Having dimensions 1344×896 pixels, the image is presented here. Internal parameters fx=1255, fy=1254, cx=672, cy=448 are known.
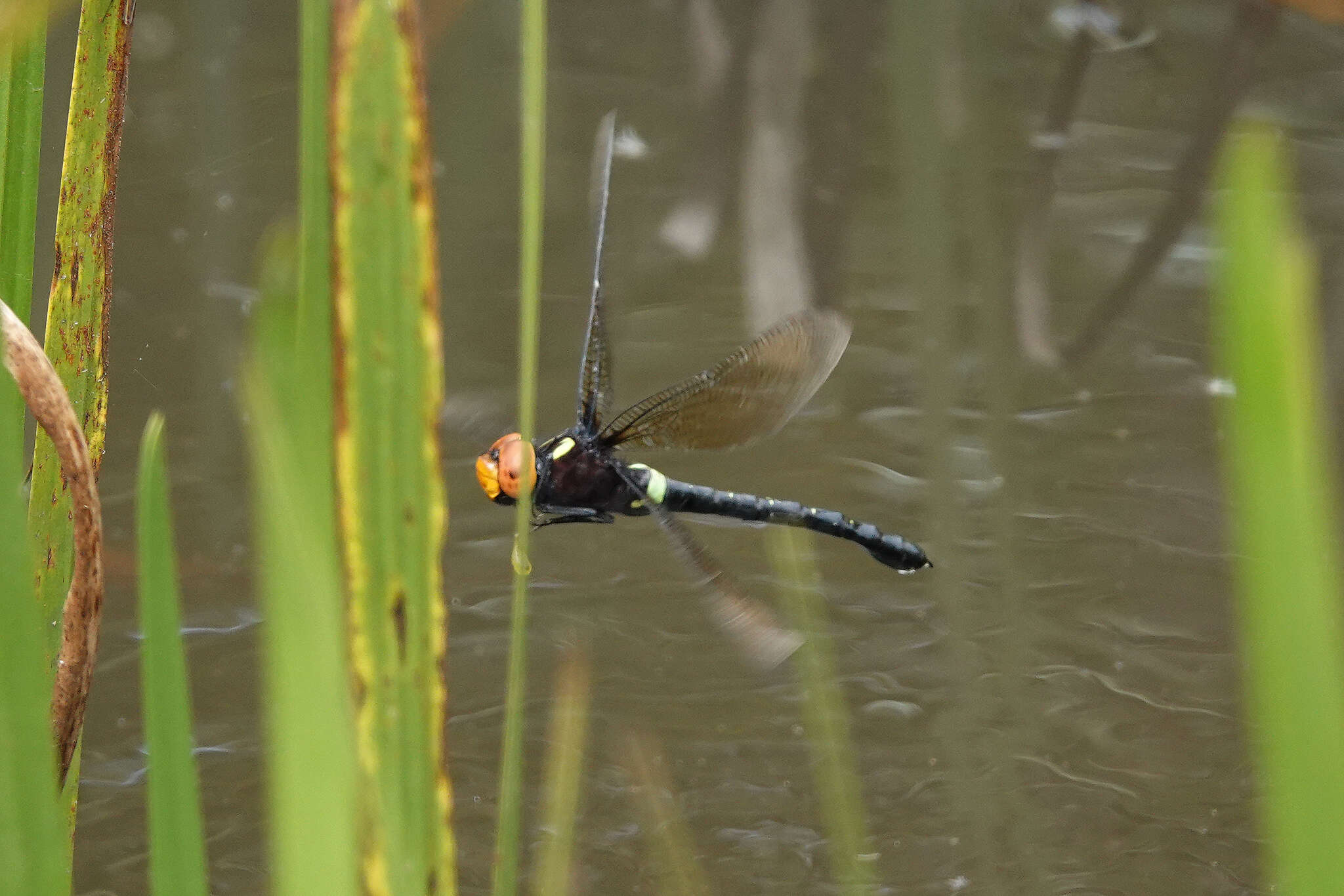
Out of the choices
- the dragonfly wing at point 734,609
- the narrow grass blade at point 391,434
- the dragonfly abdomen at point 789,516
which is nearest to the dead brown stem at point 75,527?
the narrow grass blade at point 391,434

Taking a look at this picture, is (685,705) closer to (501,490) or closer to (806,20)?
(501,490)

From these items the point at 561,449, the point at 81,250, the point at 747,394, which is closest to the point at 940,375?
the point at 747,394

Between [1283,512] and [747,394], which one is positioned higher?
[1283,512]

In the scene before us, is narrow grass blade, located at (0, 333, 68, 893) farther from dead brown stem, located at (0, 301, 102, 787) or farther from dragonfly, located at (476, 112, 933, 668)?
dragonfly, located at (476, 112, 933, 668)

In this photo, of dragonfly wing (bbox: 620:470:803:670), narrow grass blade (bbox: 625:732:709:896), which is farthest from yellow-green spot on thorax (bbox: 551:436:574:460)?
narrow grass blade (bbox: 625:732:709:896)

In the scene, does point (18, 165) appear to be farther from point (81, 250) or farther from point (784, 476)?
point (784, 476)

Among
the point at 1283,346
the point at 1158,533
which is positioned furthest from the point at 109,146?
the point at 1158,533

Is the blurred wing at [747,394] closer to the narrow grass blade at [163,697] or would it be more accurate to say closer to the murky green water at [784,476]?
the murky green water at [784,476]
